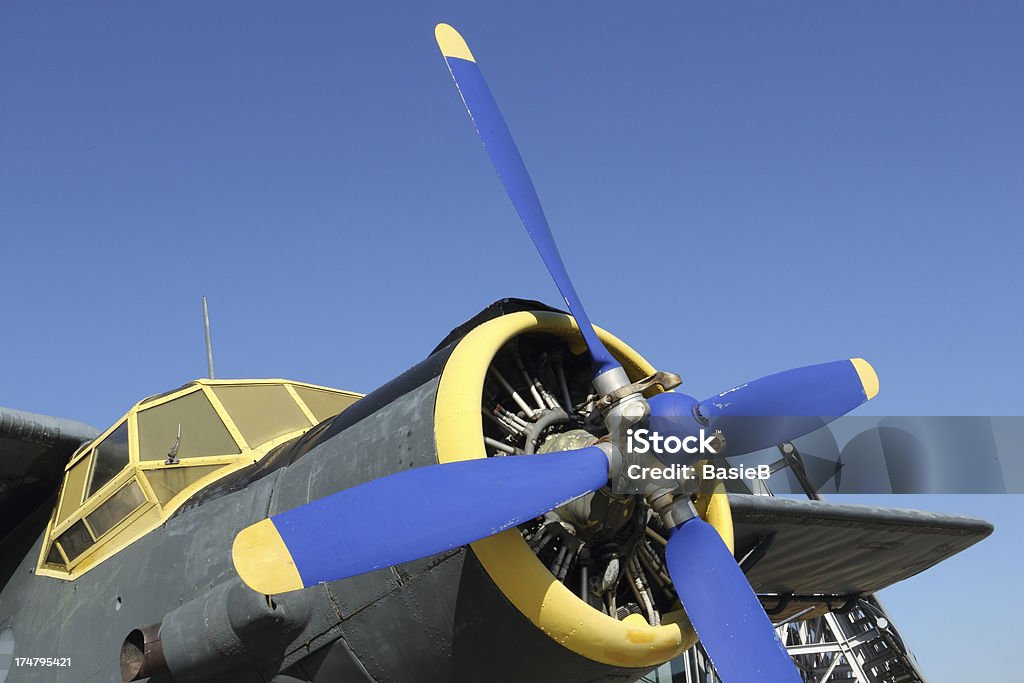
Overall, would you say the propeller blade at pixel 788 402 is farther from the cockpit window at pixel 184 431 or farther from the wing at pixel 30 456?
the wing at pixel 30 456

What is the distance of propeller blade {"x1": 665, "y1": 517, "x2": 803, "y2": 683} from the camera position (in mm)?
4332

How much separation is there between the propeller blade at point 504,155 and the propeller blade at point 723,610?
1.07 meters

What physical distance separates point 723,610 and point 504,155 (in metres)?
2.64

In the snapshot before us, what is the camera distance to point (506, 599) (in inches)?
172

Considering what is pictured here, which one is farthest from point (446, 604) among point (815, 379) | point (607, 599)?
point (815, 379)

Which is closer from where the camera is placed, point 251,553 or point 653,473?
point 251,553

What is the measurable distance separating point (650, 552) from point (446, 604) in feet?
3.64

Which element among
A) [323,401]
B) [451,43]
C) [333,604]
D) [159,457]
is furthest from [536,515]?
[323,401]

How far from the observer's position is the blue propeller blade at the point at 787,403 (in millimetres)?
5164

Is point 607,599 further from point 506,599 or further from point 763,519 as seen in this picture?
point 763,519

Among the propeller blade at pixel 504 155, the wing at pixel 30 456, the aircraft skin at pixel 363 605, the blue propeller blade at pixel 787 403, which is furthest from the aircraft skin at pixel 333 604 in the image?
the wing at pixel 30 456

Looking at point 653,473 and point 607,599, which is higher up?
point 653,473

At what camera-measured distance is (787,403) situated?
5.35 metres

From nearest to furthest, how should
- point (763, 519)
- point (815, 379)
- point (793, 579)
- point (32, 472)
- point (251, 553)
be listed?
point (251, 553), point (815, 379), point (763, 519), point (32, 472), point (793, 579)
